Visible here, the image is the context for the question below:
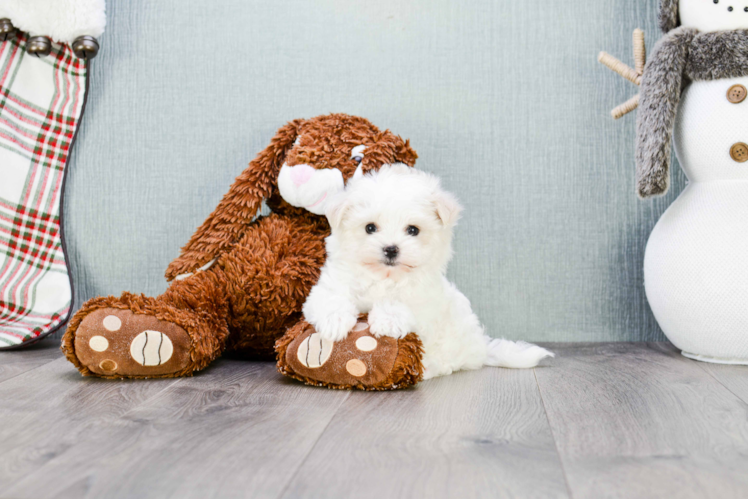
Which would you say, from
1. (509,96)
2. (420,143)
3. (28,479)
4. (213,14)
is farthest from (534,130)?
(28,479)

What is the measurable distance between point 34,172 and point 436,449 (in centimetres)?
124

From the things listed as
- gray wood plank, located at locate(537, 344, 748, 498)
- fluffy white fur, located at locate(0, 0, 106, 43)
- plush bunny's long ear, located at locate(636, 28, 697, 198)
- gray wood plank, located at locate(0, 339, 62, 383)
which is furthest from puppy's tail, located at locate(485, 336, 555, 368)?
fluffy white fur, located at locate(0, 0, 106, 43)

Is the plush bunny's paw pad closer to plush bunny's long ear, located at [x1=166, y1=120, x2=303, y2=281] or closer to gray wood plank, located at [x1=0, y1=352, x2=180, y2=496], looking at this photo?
gray wood plank, located at [x1=0, y1=352, x2=180, y2=496]

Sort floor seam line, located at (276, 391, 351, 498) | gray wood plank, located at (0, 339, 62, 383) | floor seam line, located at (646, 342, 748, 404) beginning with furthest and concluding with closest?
gray wood plank, located at (0, 339, 62, 383) → floor seam line, located at (646, 342, 748, 404) → floor seam line, located at (276, 391, 351, 498)

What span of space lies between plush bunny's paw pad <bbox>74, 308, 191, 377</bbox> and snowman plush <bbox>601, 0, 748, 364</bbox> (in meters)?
0.96

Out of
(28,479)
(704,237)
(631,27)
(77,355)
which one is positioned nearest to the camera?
(28,479)

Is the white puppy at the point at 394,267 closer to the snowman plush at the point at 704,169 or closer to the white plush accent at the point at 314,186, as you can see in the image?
the white plush accent at the point at 314,186

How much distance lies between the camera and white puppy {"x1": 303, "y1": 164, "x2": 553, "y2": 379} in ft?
3.38

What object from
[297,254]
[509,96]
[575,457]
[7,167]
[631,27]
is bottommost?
[575,457]

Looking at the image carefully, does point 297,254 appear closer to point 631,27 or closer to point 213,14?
point 213,14

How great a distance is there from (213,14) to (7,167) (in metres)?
0.62

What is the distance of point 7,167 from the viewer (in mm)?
1466

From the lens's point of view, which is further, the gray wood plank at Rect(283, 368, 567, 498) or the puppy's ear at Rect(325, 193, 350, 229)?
the puppy's ear at Rect(325, 193, 350, 229)

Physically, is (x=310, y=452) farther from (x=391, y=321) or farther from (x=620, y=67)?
(x=620, y=67)
